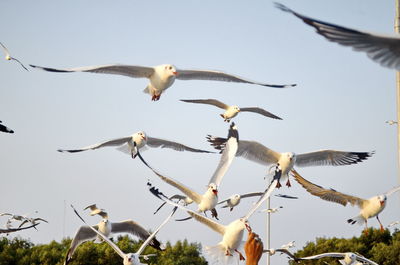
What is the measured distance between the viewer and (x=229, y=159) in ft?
32.2

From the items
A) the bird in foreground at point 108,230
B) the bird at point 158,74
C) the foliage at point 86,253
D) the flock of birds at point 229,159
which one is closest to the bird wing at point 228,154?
the flock of birds at point 229,159

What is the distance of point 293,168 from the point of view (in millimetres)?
13898

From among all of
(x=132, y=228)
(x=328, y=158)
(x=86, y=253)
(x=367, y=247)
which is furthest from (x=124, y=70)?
(x=367, y=247)

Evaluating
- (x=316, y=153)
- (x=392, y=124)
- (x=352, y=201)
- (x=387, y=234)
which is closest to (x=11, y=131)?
(x=352, y=201)

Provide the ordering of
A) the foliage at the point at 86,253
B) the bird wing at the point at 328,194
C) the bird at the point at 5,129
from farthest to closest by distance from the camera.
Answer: the foliage at the point at 86,253 < the bird wing at the point at 328,194 < the bird at the point at 5,129

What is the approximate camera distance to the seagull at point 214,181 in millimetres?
9781

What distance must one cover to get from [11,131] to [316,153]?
734 cm

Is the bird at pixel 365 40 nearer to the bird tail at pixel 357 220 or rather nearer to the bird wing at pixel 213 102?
the bird tail at pixel 357 220

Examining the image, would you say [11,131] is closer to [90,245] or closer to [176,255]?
[90,245]

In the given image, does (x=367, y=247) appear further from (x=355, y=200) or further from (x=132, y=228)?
(x=355, y=200)

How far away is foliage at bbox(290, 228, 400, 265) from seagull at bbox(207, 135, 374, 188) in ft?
43.2

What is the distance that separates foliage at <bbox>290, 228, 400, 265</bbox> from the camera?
27.0 m

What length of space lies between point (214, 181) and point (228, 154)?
20.3 inches

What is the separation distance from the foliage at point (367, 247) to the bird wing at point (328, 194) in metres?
14.5
